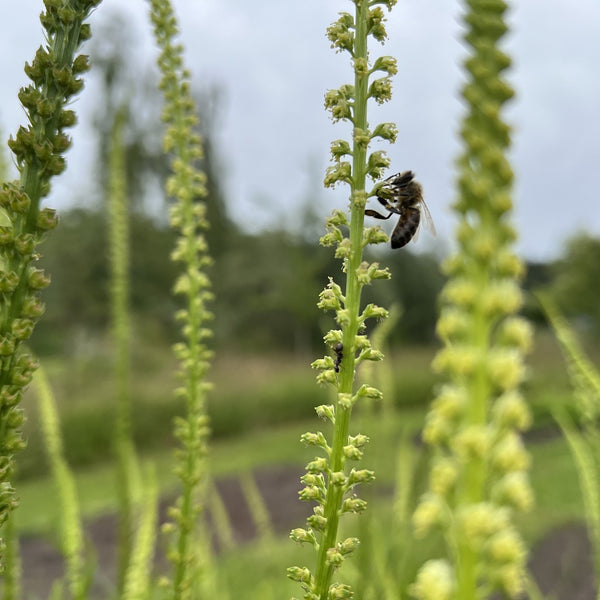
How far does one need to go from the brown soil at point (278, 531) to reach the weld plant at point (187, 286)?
4688mm

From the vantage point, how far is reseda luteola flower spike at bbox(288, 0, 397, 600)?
1.36 m

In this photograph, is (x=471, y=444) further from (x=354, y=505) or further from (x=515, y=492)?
(x=354, y=505)

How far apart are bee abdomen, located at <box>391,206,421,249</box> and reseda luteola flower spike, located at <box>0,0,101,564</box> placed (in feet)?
5.85

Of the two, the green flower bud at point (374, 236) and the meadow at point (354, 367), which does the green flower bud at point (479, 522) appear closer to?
the meadow at point (354, 367)

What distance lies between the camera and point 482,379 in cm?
70

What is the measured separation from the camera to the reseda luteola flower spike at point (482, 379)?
2.25 feet

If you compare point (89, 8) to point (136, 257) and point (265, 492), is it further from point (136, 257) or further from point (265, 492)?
point (136, 257)

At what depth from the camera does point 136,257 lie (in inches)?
1305

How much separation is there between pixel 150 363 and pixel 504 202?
3033cm

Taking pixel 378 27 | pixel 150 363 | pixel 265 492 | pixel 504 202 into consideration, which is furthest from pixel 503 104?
pixel 150 363

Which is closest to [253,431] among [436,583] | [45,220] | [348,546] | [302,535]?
[302,535]

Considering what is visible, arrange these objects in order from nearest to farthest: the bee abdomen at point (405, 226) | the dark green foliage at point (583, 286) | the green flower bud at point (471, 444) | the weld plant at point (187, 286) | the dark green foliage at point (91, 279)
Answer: the green flower bud at point (471, 444) → the weld plant at point (187, 286) → the bee abdomen at point (405, 226) → the dark green foliage at point (91, 279) → the dark green foliage at point (583, 286)

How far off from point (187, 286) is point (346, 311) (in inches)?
49.2

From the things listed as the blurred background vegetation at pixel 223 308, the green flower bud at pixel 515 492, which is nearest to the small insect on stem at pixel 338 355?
the green flower bud at pixel 515 492
